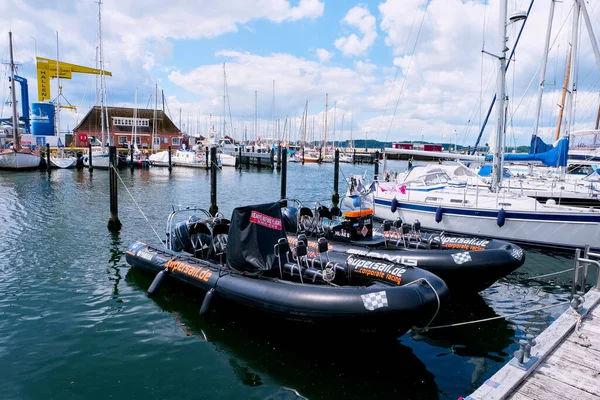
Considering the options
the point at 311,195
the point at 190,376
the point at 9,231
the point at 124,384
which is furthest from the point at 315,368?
the point at 311,195

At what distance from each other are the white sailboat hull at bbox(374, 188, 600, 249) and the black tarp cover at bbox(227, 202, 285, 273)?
397 inches

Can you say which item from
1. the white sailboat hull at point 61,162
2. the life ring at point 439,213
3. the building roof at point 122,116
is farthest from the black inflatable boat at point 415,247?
the building roof at point 122,116

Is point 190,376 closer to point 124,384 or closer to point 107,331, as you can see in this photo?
point 124,384

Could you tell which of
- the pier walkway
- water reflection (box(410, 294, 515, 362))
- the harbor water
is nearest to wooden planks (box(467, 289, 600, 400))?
the pier walkway

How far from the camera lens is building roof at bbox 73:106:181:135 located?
64938 millimetres

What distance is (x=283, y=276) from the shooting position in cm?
848

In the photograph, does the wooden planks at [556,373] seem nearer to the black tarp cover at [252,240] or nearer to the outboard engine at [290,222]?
the black tarp cover at [252,240]

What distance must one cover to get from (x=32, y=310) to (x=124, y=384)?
406 cm

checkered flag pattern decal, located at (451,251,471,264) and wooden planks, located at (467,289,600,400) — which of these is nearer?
wooden planks, located at (467,289,600,400)

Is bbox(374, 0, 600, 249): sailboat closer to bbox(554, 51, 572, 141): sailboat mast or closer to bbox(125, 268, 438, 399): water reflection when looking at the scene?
bbox(554, 51, 572, 141): sailboat mast

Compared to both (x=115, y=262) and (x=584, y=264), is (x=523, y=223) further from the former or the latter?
(x=115, y=262)

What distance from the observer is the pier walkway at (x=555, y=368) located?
4.06 meters

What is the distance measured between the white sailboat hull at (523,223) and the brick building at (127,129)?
56.6m

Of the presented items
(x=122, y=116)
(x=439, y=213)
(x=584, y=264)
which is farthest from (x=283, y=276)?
(x=122, y=116)
